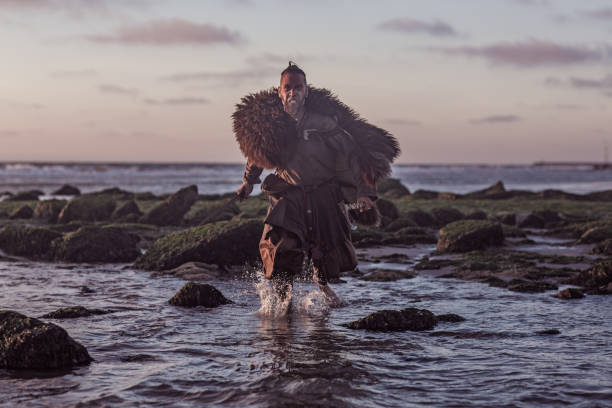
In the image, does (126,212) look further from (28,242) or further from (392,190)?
(392,190)

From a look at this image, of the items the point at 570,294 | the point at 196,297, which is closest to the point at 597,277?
→ the point at 570,294

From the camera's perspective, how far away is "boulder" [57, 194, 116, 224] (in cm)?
1908

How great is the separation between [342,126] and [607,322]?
10.7 ft

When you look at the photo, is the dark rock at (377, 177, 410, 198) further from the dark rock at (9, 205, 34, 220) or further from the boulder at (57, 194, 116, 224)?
the dark rock at (9, 205, 34, 220)

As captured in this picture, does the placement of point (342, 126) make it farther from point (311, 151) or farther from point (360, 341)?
point (360, 341)

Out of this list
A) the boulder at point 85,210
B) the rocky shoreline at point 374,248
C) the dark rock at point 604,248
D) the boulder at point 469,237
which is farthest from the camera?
the boulder at point 85,210

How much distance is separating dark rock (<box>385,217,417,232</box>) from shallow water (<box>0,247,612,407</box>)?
25.5 feet

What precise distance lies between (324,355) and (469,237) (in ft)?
26.6

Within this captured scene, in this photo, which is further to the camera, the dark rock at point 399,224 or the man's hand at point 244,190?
the dark rock at point 399,224

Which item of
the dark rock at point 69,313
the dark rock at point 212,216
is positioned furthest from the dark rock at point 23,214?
the dark rock at point 69,313

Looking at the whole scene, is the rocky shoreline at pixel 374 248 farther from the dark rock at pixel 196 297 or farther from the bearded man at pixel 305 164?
the bearded man at pixel 305 164

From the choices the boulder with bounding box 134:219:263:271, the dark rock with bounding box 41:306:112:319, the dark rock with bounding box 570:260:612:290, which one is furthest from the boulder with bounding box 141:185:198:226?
the dark rock with bounding box 570:260:612:290

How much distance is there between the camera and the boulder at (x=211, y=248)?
10.5 m

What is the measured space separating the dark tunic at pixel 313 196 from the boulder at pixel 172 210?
1195 centimetres
